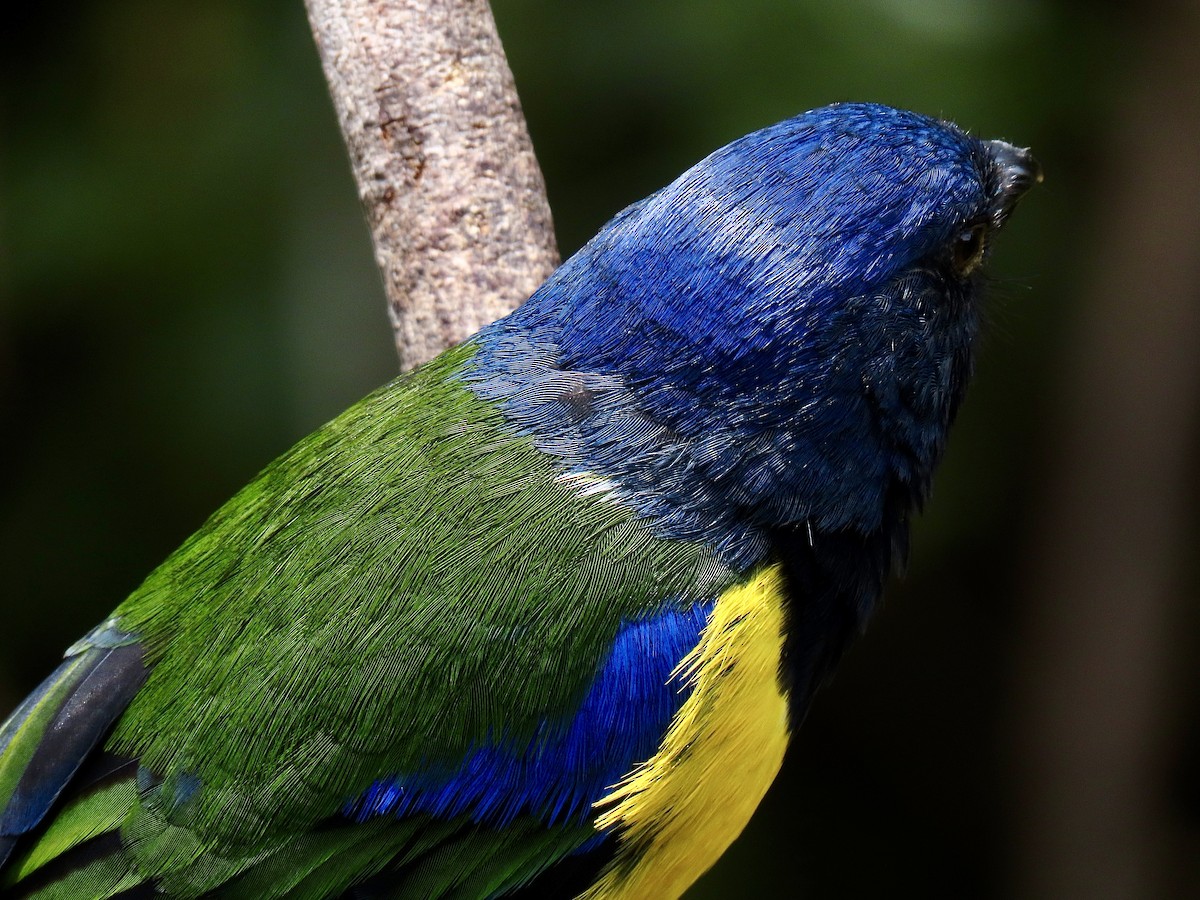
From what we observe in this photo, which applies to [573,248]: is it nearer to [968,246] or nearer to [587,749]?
[968,246]

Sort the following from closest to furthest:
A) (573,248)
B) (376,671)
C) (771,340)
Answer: (376,671), (771,340), (573,248)

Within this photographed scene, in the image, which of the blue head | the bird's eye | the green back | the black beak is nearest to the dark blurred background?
the black beak

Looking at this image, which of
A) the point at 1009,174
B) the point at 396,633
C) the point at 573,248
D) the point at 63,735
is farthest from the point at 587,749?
the point at 573,248

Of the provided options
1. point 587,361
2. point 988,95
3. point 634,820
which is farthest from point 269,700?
point 988,95

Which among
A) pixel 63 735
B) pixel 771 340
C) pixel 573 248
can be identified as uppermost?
pixel 573 248

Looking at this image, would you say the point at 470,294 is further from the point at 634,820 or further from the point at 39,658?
the point at 39,658

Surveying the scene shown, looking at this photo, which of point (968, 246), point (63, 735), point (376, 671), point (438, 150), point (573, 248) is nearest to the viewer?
point (376, 671)

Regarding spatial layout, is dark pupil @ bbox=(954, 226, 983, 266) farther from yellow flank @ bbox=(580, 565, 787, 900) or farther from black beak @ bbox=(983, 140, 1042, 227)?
yellow flank @ bbox=(580, 565, 787, 900)
